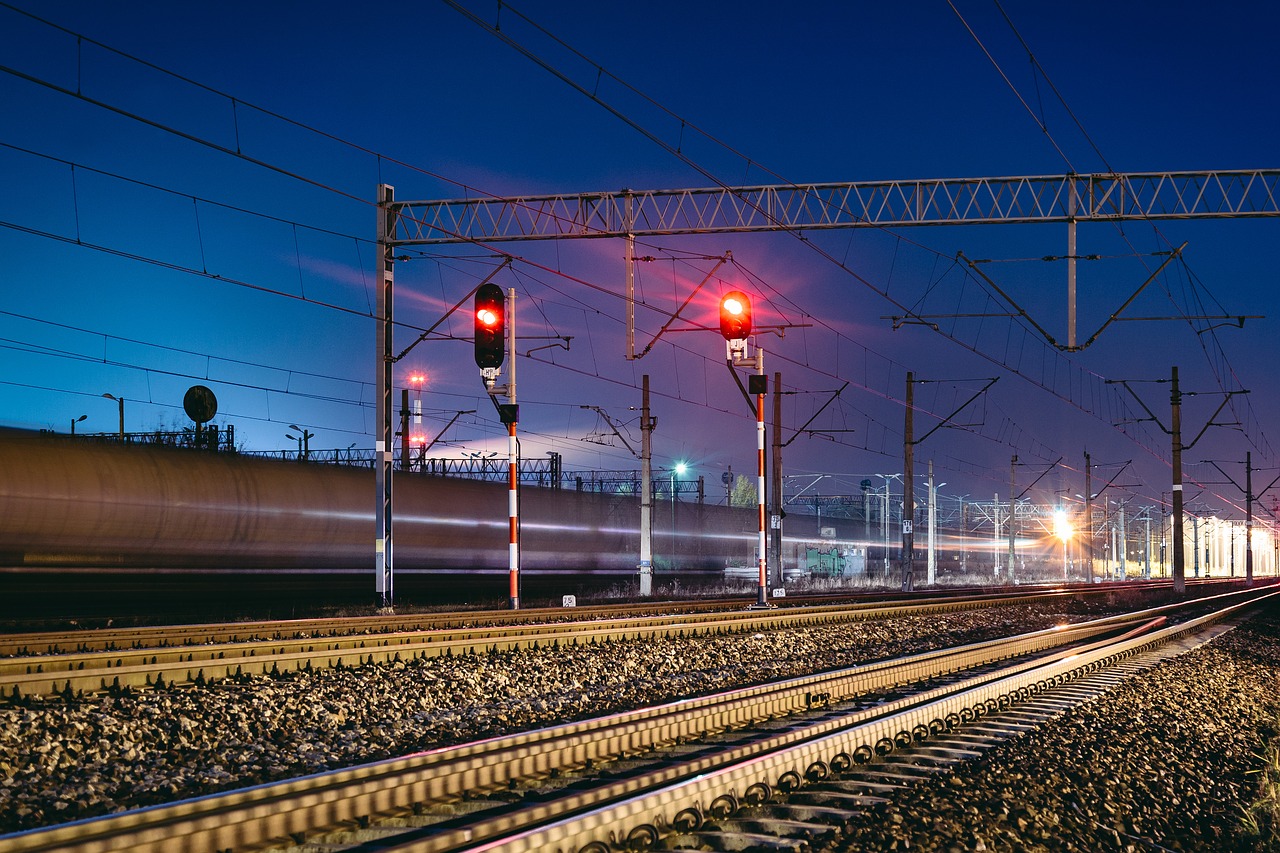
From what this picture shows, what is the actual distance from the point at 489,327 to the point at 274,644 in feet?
24.9

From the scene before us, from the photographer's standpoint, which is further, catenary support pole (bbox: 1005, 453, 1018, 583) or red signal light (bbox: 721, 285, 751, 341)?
catenary support pole (bbox: 1005, 453, 1018, 583)

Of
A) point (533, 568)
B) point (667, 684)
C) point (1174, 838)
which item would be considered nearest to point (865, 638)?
point (667, 684)

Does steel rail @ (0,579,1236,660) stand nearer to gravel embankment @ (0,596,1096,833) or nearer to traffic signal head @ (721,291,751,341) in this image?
gravel embankment @ (0,596,1096,833)

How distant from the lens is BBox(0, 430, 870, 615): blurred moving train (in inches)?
754

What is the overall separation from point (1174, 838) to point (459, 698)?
6.20m

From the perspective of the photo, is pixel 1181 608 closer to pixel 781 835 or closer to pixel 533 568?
pixel 533 568

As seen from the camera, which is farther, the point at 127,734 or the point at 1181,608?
the point at 1181,608

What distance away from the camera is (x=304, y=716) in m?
9.19

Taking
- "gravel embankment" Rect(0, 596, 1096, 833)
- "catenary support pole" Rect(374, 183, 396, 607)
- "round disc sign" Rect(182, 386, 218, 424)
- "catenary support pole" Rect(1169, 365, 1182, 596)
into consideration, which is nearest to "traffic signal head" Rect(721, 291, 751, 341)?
"catenary support pole" Rect(374, 183, 396, 607)

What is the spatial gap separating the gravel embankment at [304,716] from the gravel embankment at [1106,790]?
3.44 metres

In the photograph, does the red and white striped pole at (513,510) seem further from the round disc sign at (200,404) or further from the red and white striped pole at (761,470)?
the round disc sign at (200,404)

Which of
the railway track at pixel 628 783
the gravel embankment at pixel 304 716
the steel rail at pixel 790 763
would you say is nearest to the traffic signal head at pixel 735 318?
the gravel embankment at pixel 304 716

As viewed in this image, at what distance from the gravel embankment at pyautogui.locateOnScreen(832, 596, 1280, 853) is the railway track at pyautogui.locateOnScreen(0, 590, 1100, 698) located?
22.9 feet

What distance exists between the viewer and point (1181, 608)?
112 feet
